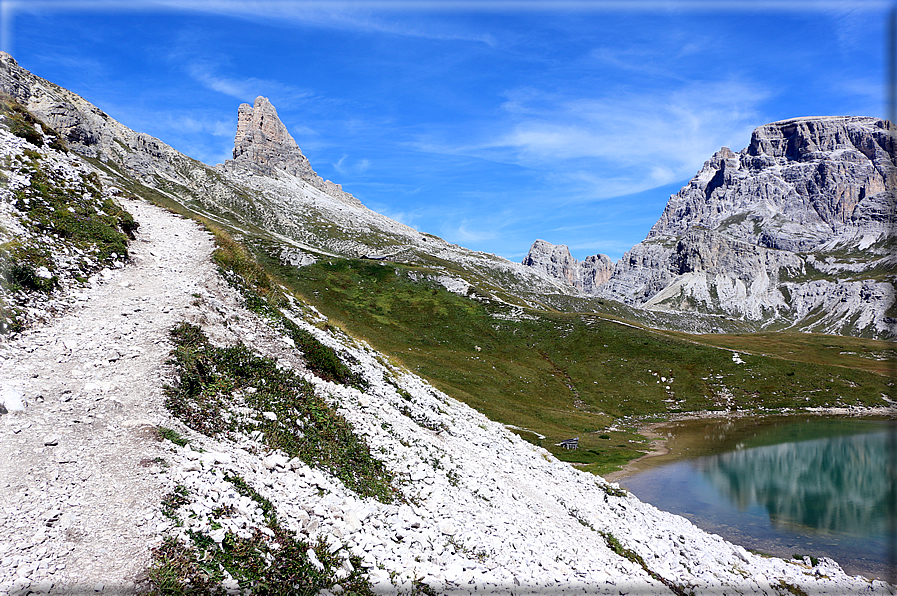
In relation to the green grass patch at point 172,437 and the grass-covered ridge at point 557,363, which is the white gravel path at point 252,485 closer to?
the green grass patch at point 172,437

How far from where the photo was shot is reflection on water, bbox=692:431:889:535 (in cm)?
4400

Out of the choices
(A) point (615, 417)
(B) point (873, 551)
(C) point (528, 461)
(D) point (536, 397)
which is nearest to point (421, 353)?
(D) point (536, 397)

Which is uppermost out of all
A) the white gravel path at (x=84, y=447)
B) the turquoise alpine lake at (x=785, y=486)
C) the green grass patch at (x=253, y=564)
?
the white gravel path at (x=84, y=447)

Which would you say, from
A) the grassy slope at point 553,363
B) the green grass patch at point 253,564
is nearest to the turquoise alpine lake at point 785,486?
the grassy slope at point 553,363

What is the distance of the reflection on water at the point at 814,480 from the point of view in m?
44.0

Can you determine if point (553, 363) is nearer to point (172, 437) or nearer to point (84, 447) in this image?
point (172, 437)

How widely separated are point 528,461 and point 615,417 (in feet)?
215

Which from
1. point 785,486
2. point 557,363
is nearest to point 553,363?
point 557,363

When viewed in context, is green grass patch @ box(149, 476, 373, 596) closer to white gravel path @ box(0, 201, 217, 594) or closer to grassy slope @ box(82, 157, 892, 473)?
white gravel path @ box(0, 201, 217, 594)

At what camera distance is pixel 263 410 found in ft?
53.0

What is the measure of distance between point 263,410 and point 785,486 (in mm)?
63844

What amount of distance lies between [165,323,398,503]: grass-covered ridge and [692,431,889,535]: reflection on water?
4653 centimetres

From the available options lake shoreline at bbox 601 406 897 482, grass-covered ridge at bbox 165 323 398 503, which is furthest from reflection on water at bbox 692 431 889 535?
grass-covered ridge at bbox 165 323 398 503

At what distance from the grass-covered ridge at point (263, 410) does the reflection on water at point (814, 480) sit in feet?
153
